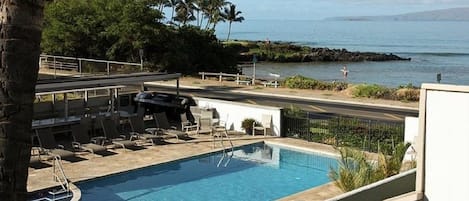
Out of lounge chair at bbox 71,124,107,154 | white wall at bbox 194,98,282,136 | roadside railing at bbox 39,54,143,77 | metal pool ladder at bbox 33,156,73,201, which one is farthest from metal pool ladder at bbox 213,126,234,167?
roadside railing at bbox 39,54,143,77

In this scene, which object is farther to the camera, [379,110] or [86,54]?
[86,54]

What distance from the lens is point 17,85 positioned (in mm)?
3250

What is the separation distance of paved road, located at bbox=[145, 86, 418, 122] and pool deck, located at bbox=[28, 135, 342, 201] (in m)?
4.37

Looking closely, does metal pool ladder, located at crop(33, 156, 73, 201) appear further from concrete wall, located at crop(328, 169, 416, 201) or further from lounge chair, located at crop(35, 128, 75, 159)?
concrete wall, located at crop(328, 169, 416, 201)

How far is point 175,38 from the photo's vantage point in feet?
186

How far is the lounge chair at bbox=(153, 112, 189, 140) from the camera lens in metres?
20.7

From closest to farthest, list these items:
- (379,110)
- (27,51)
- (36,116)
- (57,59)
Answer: (27,51)
(36,116)
(379,110)
(57,59)

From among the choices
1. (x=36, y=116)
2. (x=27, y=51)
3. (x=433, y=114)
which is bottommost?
(x=36, y=116)

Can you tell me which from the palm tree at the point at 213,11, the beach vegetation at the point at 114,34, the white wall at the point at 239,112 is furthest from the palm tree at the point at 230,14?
the white wall at the point at 239,112

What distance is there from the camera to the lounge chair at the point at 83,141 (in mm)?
17922

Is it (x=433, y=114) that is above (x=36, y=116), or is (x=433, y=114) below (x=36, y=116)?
above

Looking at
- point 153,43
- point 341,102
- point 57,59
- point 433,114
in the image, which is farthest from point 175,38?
point 433,114

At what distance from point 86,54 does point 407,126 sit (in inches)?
1623

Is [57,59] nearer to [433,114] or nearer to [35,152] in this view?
[35,152]
